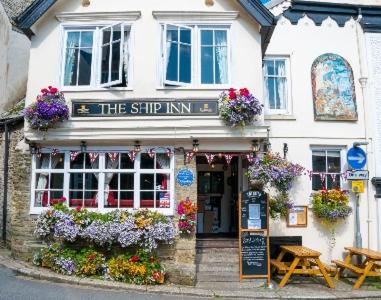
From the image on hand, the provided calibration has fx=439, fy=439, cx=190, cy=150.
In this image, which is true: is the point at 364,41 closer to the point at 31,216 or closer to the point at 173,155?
the point at 173,155

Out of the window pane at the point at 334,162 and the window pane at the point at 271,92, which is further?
the window pane at the point at 271,92

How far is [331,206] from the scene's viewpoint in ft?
40.8

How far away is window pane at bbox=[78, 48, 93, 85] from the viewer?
11.2 m

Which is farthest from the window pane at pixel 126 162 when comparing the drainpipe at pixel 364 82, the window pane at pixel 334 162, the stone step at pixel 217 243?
the drainpipe at pixel 364 82

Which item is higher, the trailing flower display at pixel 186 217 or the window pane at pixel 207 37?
A: the window pane at pixel 207 37

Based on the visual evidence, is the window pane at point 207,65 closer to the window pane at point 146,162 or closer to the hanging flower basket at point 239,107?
the hanging flower basket at point 239,107

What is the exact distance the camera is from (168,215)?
34.8 feet

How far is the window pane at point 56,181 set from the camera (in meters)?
11.2

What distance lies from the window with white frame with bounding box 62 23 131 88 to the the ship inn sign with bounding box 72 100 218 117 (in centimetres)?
56

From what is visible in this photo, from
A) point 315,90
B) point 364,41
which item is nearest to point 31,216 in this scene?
point 315,90

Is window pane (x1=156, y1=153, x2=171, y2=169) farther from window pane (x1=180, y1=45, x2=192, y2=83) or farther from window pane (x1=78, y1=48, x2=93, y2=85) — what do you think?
window pane (x1=78, y1=48, x2=93, y2=85)

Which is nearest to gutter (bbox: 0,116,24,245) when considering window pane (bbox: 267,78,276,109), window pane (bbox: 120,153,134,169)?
window pane (bbox: 120,153,134,169)

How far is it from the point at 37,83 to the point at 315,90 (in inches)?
313

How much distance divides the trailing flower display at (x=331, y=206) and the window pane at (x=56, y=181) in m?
7.00
